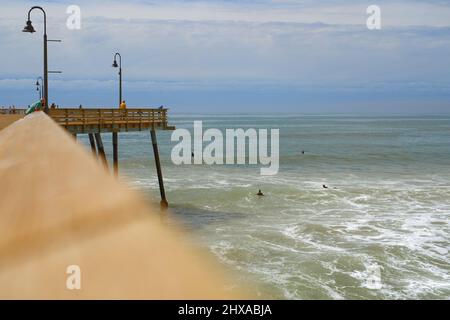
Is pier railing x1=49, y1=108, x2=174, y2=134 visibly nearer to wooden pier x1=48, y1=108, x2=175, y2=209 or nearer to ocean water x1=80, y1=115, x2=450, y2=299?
wooden pier x1=48, y1=108, x2=175, y2=209

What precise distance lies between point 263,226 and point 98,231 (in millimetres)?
22743

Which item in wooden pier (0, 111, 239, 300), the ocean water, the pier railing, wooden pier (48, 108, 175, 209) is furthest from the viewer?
wooden pier (48, 108, 175, 209)

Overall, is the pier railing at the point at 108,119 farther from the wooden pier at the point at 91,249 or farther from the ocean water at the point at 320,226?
the wooden pier at the point at 91,249

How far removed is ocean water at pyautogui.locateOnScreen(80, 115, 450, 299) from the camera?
642 inches

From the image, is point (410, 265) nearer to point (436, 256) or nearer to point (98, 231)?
point (436, 256)

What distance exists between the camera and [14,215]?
2586 mm

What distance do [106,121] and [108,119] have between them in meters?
0.21

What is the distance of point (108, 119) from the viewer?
82.9 ft

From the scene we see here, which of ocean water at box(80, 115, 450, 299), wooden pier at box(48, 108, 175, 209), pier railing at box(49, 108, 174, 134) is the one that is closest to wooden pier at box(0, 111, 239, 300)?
ocean water at box(80, 115, 450, 299)

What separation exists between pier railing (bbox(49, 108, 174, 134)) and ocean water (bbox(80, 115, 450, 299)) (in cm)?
524

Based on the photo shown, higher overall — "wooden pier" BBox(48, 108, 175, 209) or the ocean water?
"wooden pier" BBox(48, 108, 175, 209)

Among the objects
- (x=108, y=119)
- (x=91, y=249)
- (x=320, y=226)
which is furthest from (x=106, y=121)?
(x=91, y=249)

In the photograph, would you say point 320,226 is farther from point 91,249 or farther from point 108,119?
point 91,249
